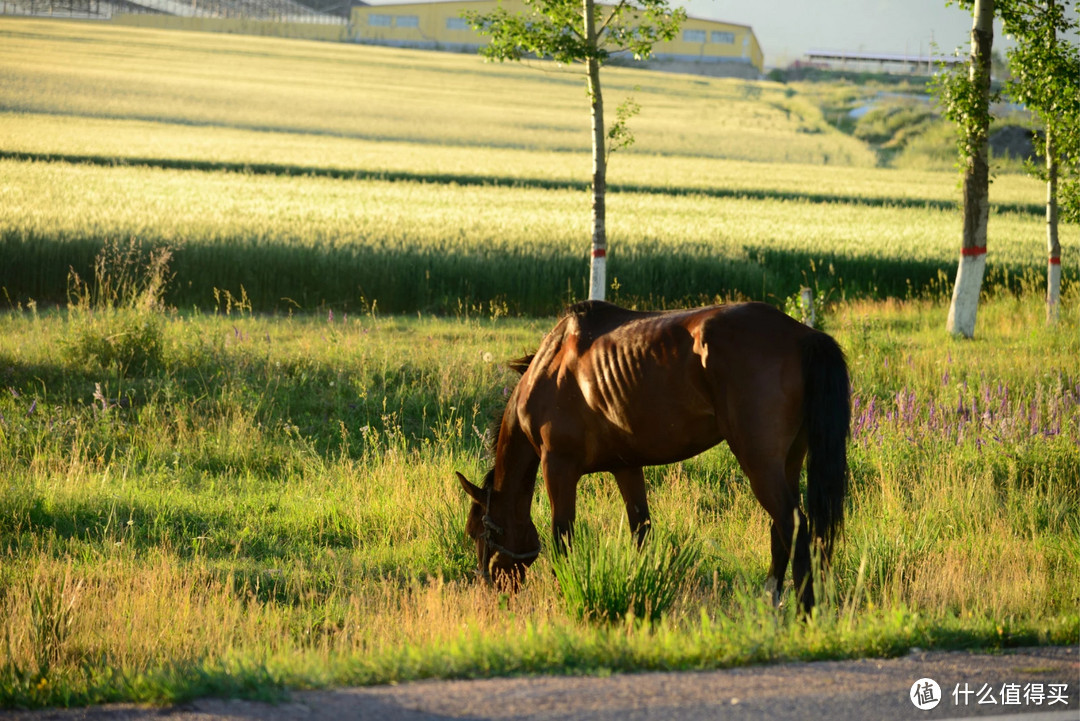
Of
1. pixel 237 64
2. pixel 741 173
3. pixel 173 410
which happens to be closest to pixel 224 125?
pixel 741 173

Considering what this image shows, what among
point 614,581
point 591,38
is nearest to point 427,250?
point 591,38

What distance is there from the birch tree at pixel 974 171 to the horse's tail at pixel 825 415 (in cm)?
1015

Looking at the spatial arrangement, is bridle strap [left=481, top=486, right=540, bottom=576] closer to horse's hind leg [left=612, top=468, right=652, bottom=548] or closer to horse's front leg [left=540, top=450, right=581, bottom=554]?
horse's front leg [left=540, top=450, right=581, bottom=554]

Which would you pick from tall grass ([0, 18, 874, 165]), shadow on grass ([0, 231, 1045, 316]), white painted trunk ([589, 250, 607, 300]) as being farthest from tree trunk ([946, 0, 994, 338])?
tall grass ([0, 18, 874, 165])

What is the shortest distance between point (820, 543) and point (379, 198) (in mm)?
23809

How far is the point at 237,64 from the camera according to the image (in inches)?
3132

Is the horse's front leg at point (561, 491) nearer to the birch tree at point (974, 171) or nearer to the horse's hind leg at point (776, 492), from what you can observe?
the horse's hind leg at point (776, 492)

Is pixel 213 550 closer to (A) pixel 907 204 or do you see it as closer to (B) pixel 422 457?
(B) pixel 422 457

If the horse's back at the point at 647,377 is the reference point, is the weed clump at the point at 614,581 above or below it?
below

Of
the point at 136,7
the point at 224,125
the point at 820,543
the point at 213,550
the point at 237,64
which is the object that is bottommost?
the point at 213,550

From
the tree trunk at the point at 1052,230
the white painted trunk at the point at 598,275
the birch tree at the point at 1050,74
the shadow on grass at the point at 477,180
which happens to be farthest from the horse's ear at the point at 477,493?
the shadow on grass at the point at 477,180

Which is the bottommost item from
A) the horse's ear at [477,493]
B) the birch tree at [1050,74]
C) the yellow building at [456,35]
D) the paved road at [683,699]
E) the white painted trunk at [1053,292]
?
the paved road at [683,699]

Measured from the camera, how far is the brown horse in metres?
4.95

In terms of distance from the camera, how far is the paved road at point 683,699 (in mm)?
3580
